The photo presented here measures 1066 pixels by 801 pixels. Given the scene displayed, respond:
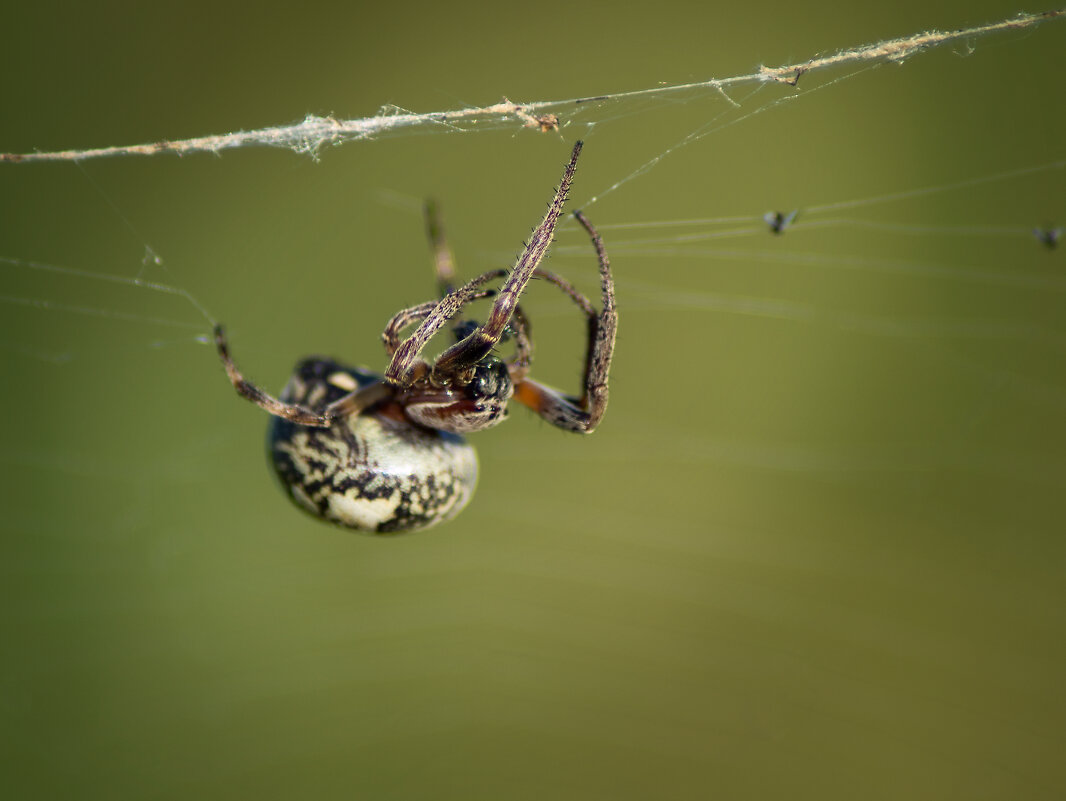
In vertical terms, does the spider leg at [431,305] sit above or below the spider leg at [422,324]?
above

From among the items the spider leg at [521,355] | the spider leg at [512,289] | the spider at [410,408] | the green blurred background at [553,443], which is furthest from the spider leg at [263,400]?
the green blurred background at [553,443]

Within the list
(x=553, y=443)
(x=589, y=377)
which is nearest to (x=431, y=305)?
(x=589, y=377)

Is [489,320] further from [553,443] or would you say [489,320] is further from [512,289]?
[553,443]

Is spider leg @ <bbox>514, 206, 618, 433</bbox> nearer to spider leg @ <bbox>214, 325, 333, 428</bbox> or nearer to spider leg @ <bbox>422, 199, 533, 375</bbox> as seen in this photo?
spider leg @ <bbox>422, 199, 533, 375</bbox>

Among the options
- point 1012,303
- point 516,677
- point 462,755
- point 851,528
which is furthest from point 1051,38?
point 462,755

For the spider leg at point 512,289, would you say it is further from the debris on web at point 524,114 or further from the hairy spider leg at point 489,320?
the debris on web at point 524,114

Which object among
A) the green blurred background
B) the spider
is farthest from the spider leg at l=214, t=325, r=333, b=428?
the green blurred background

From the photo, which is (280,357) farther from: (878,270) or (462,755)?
(878,270)
